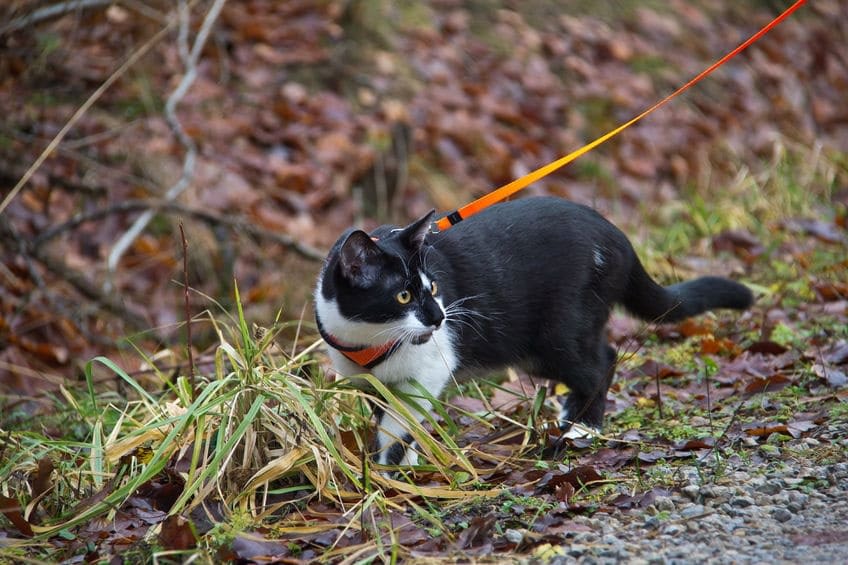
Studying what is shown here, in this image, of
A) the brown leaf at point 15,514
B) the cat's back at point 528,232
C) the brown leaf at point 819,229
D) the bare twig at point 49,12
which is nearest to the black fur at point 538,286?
the cat's back at point 528,232

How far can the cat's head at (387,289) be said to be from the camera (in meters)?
2.88

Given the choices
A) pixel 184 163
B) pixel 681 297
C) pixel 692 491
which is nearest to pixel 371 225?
pixel 184 163

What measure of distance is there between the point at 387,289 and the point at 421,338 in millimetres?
188

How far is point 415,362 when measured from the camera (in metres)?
3.03

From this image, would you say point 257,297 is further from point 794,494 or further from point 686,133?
point 686,133

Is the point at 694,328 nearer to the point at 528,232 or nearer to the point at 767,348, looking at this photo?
the point at 767,348

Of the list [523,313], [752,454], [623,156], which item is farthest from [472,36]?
[752,454]

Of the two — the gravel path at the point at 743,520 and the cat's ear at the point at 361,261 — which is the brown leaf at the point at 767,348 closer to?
the gravel path at the point at 743,520

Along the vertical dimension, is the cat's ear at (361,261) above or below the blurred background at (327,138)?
above

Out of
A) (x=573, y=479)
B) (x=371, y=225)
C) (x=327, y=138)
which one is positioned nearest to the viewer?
(x=573, y=479)

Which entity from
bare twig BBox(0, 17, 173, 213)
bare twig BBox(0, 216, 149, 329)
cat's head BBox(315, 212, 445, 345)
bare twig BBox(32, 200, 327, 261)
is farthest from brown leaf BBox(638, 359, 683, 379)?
bare twig BBox(0, 216, 149, 329)

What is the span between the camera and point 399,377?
3061 mm

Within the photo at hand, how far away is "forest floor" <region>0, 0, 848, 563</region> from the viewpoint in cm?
258

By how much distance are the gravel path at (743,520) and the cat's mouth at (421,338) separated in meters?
0.74
